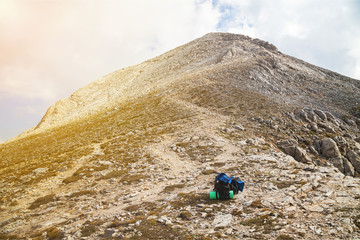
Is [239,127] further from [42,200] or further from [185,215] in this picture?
[42,200]

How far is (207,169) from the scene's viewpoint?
19344 millimetres

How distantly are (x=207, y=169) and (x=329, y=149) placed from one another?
759 inches

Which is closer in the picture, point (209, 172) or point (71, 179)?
point (209, 172)

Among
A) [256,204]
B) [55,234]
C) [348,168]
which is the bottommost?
[348,168]

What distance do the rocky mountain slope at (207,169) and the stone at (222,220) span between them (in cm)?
11

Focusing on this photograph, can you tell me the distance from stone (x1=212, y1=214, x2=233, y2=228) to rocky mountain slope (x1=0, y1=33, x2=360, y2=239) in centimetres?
11

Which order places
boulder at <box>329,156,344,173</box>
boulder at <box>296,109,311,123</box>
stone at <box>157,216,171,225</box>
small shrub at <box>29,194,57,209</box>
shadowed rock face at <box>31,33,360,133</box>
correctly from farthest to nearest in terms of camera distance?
shadowed rock face at <box>31,33,360,133</box>
boulder at <box>296,109,311,123</box>
boulder at <box>329,156,344,173</box>
small shrub at <box>29,194,57,209</box>
stone at <box>157,216,171,225</box>

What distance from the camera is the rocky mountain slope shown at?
10.8 meters

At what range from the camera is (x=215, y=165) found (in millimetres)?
20031

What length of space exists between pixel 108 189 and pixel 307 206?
50.3 feet

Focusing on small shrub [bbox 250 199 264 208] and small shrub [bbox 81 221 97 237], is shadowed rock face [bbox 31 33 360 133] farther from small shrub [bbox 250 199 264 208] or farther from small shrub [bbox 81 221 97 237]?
small shrub [bbox 81 221 97 237]

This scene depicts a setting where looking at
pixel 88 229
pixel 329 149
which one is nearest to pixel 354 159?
pixel 329 149

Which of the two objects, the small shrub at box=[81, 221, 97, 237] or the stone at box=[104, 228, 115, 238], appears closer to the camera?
the stone at box=[104, 228, 115, 238]

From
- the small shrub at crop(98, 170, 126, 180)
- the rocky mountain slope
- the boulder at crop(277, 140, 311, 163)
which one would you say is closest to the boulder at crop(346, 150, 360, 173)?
the rocky mountain slope
